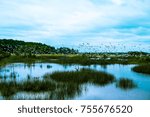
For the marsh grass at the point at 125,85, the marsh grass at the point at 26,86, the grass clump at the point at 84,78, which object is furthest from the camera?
the grass clump at the point at 84,78

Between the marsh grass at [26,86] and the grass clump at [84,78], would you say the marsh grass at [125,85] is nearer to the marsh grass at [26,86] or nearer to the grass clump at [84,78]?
the grass clump at [84,78]

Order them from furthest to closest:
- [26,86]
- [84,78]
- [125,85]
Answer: [84,78], [125,85], [26,86]

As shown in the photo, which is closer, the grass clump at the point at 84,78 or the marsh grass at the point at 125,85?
the marsh grass at the point at 125,85

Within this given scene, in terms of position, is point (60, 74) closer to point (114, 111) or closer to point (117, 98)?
point (117, 98)

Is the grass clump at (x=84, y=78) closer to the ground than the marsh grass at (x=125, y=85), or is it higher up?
higher up

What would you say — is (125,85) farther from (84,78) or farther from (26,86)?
(26,86)

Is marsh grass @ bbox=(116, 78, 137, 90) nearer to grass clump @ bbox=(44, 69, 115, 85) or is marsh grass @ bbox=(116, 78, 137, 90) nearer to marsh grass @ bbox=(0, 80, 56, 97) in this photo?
grass clump @ bbox=(44, 69, 115, 85)

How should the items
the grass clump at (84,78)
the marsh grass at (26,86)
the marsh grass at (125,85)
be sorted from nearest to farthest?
the marsh grass at (26,86), the marsh grass at (125,85), the grass clump at (84,78)

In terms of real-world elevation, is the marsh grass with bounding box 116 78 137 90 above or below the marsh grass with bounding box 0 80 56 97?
below

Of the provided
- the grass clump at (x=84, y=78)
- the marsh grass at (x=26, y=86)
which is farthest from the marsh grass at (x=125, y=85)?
the marsh grass at (x=26, y=86)

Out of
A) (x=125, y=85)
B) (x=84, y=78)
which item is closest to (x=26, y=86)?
(x=84, y=78)

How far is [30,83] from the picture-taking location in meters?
26.7

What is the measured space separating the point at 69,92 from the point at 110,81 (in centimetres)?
929

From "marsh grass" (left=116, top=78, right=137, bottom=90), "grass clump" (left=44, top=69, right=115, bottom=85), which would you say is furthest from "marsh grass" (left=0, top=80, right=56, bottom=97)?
"marsh grass" (left=116, top=78, right=137, bottom=90)
